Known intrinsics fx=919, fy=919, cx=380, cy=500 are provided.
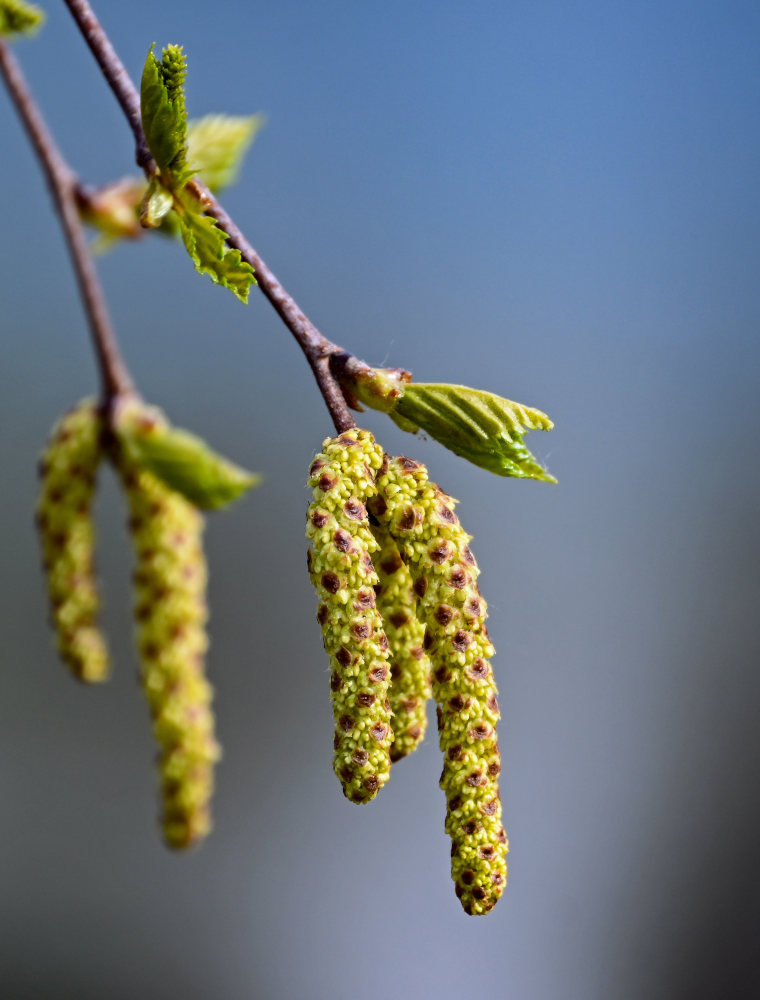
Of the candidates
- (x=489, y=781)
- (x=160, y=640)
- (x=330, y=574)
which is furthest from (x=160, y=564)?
(x=489, y=781)

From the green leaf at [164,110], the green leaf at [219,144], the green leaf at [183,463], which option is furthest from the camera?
the green leaf at [219,144]

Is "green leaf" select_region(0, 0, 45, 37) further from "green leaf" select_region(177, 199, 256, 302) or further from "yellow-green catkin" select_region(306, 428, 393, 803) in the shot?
"yellow-green catkin" select_region(306, 428, 393, 803)

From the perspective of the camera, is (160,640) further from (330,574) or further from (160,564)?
(330,574)

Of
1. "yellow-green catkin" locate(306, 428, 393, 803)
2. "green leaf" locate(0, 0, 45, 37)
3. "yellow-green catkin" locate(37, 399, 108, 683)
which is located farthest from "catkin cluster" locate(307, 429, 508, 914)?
"green leaf" locate(0, 0, 45, 37)

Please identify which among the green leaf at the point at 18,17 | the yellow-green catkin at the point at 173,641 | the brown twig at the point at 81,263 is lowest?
the yellow-green catkin at the point at 173,641

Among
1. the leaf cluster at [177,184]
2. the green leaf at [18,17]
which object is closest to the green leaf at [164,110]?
the leaf cluster at [177,184]

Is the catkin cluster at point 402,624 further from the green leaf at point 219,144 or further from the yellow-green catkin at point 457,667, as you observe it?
the green leaf at point 219,144
